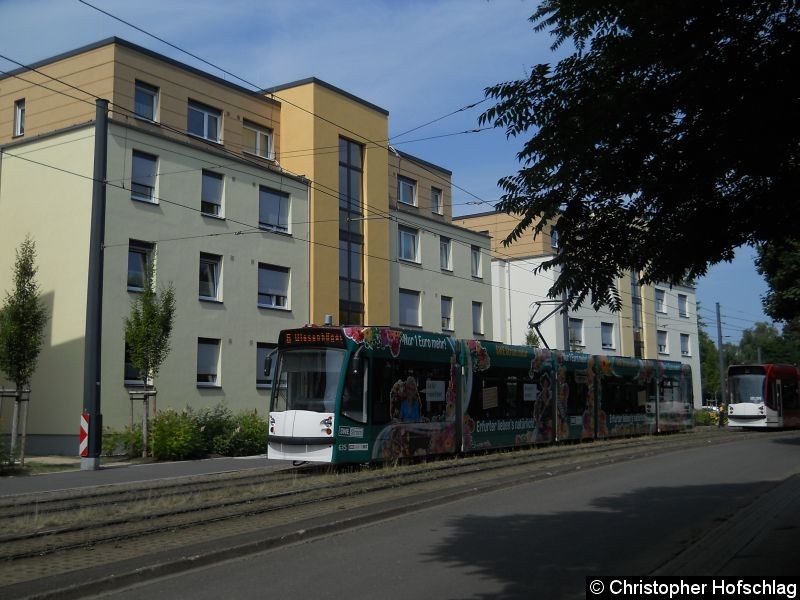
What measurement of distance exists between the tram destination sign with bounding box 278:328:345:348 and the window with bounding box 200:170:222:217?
12277mm

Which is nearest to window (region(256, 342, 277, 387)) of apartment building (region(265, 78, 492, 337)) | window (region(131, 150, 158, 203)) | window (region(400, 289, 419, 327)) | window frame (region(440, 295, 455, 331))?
apartment building (region(265, 78, 492, 337))

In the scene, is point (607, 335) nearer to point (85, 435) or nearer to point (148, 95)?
point (148, 95)

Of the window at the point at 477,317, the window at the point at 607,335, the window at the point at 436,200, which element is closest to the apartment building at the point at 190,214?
the window at the point at 436,200

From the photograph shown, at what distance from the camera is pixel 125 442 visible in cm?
2303

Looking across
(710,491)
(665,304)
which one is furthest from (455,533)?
(665,304)

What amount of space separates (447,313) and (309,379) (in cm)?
2333

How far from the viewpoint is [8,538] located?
930cm

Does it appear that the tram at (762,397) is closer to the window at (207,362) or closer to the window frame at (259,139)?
the window frame at (259,139)

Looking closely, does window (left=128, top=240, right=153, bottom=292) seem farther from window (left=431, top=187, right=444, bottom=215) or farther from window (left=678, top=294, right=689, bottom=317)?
window (left=678, top=294, right=689, bottom=317)

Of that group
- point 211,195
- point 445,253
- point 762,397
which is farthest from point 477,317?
point 211,195

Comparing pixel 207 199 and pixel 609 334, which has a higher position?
pixel 207 199

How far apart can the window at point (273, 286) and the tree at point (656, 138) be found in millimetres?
23808

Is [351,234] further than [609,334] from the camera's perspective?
No

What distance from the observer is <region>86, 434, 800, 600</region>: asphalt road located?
6.94 metres
